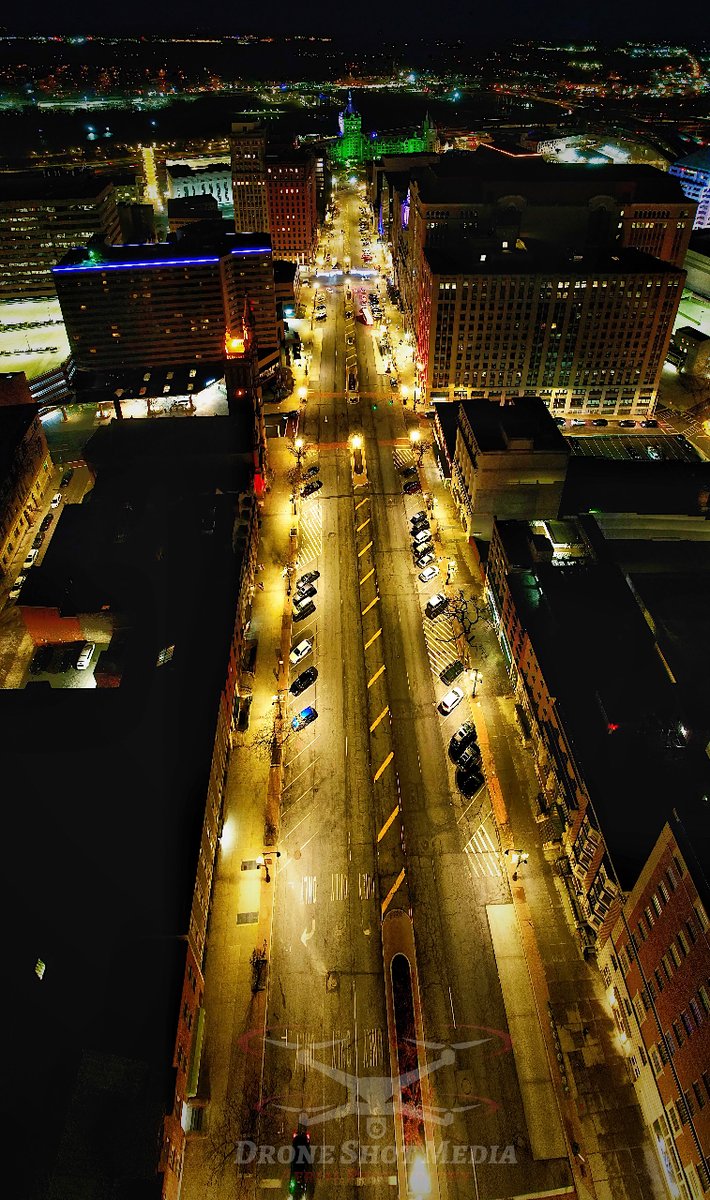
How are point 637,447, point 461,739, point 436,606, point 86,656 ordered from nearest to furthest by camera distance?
point 461,739 → point 86,656 → point 436,606 → point 637,447

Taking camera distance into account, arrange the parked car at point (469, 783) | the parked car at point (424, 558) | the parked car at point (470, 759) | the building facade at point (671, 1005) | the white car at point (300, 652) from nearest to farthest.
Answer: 1. the building facade at point (671, 1005)
2. the parked car at point (469, 783)
3. the parked car at point (470, 759)
4. the white car at point (300, 652)
5. the parked car at point (424, 558)

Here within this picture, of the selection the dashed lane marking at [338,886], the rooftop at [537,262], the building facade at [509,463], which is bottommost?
the dashed lane marking at [338,886]

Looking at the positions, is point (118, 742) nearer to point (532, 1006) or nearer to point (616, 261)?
point (532, 1006)

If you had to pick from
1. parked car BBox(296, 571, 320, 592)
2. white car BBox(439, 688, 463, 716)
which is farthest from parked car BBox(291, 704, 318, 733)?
parked car BBox(296, 571, 320, 592)

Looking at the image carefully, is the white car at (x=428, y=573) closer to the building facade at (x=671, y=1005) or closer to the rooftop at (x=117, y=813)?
the rooftop at (x=117, y=813)

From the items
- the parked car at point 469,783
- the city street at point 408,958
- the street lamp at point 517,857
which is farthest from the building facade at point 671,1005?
the parked car at point 469,783

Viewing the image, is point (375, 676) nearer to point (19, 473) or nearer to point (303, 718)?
point (303, 718)

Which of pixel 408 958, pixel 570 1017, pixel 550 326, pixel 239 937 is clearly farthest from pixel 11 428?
pixel 570 1017
